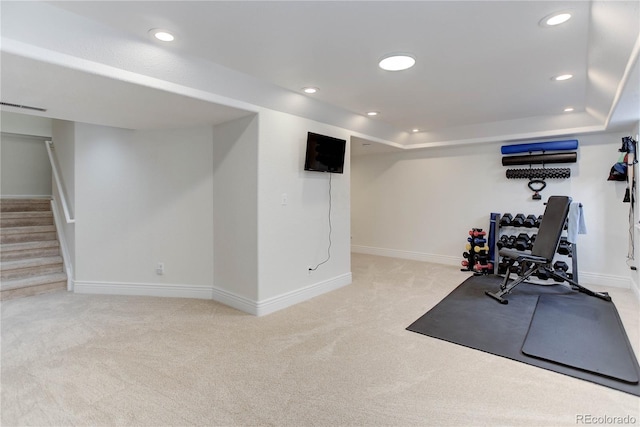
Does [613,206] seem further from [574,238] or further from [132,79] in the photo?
[132,79]

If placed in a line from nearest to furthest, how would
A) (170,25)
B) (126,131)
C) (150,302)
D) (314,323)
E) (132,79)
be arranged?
(170,25) < (132,79) < (314,323) < (150,302) < (126,131)

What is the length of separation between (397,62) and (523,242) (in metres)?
3.45

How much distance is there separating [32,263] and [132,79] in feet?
11.2

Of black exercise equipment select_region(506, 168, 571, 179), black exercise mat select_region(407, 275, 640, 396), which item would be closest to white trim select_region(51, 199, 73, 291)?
black exercise mat select_region(407, 275, 640, 396)

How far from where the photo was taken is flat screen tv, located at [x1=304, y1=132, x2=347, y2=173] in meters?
3.69

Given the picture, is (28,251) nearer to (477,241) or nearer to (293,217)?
(293,217)

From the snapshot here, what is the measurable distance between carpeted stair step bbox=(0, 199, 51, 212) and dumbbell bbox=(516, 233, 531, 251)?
7.19 m

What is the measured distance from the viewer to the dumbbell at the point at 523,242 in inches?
179

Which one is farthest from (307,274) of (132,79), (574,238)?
(574,238)

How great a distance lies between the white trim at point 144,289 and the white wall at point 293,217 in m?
0.97

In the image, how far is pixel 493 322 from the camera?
304 centimetres

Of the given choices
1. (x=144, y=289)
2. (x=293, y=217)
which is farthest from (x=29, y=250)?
(x=293, y=217)

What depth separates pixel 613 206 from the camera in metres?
4.22

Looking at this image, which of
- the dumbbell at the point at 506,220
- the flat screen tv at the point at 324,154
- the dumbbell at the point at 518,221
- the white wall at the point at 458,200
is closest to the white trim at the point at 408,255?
the white wall at the point at 458,200
